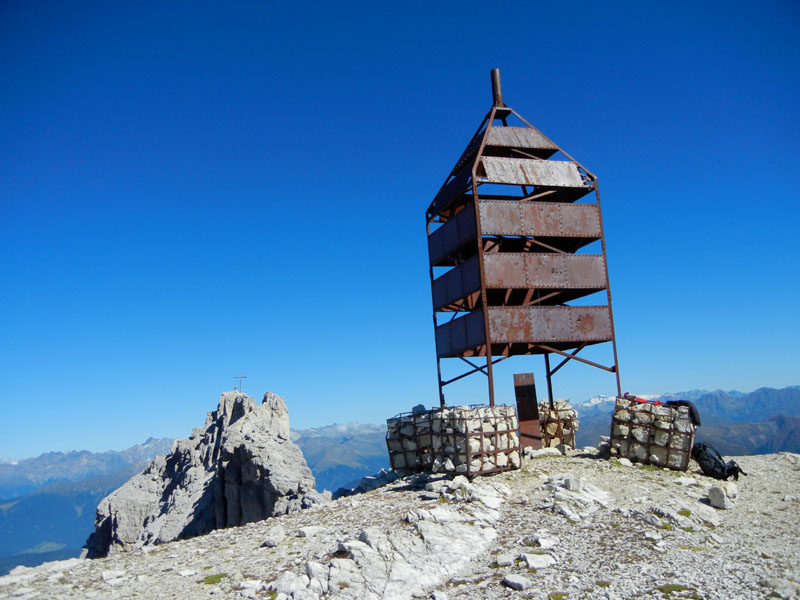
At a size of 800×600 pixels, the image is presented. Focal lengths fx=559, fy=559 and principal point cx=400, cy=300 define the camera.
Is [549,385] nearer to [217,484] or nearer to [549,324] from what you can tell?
[549,324]

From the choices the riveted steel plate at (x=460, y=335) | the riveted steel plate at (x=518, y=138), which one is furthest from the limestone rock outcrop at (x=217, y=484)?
the riveted steel plate at (x=518, y=138)

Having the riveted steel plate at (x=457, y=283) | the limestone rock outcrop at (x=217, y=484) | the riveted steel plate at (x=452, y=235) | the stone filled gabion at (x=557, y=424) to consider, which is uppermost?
Answer: the riveted steel plate at (x=452, y=235)

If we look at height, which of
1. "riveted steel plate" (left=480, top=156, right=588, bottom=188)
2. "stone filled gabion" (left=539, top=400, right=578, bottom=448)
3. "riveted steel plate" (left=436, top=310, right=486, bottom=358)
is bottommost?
"stone filled gabion" (left=539, top=400, right=578, bottom=448)

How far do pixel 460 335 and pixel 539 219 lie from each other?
6.63m

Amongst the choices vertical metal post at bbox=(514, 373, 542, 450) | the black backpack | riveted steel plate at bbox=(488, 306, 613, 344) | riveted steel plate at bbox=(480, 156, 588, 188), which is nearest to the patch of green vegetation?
the black backpack

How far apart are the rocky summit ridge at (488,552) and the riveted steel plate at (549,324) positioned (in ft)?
25.2

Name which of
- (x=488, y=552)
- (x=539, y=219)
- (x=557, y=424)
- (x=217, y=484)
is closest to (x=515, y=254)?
(x=539, y=219)

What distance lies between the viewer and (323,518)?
56.0 feet

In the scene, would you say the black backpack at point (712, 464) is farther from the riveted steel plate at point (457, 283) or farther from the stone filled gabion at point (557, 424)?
the riveted steel plate at point (457, 283)

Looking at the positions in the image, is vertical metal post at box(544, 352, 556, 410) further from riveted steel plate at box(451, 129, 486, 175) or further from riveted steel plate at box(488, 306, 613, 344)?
riveted steel plate at box(451, 129, 486, 175)

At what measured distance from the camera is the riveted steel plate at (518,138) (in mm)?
27859

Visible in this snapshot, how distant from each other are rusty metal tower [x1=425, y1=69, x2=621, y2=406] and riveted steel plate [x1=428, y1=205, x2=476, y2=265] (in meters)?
0.05

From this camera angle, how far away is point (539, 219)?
86.7 ft

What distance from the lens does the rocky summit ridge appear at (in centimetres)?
1134
